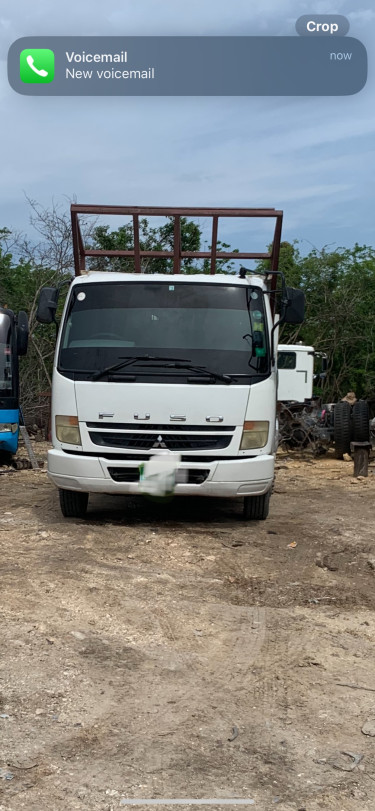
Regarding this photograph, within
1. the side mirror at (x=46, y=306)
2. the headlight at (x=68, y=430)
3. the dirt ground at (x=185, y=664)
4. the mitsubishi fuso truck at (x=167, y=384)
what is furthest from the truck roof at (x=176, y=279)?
the dirt ground at (x=185, y=664)

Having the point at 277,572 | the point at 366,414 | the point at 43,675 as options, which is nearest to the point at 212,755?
the point at 43,675

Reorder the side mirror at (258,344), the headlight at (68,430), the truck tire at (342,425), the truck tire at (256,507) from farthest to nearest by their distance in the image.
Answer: the truck tire at (342,425) < the truck tire at (256,507) < the side mirror at (258,344) < the headlight at (68,430)

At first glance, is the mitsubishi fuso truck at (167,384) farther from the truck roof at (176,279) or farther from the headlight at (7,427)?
the headlight at (7,427)

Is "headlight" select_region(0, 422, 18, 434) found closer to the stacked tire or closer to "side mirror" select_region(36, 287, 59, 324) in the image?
"side mirror" select_region(36, 287, 59, 324)

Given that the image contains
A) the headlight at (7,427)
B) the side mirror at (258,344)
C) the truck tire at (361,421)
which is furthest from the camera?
the truck tire at (361,421)

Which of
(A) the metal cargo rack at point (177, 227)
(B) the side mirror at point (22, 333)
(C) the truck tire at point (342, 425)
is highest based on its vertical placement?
(A) the metal cargo rack at point (177, 227)

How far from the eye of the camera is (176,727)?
3.44 metres

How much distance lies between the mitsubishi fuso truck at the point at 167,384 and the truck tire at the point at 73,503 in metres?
0.01

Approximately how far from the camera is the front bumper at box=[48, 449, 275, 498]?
23.4ft

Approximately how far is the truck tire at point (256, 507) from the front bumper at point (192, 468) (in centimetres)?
58

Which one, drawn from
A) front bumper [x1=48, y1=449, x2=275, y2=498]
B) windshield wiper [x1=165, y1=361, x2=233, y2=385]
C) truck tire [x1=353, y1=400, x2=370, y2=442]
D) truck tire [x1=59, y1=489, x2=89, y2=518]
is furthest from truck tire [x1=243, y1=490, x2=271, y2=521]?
truck tire [x1=353, y1=400, x2=370, y2=442]

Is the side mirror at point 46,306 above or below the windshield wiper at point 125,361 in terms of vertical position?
above

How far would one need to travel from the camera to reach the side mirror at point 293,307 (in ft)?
25.5

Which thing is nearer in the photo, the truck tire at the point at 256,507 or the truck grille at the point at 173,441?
the truck grille at the point at 173,441
